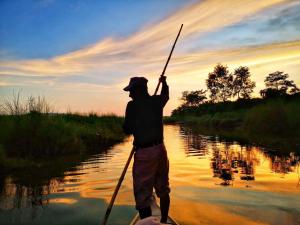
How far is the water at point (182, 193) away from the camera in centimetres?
751

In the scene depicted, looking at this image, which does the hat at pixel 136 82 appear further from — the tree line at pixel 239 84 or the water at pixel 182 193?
the tree line at pixel 239 84

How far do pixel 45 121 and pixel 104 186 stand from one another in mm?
6620

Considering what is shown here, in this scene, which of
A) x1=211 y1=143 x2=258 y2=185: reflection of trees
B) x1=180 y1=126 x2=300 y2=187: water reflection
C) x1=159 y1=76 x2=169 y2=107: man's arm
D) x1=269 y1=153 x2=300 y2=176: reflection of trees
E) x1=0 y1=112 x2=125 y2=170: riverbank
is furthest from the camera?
x1=0 y1=112 x2=125 y2=170: riverbank

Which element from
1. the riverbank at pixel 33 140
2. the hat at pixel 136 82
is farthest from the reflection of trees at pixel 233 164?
the riverbank at pixel 33 140

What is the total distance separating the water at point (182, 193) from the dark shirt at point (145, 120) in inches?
85.1

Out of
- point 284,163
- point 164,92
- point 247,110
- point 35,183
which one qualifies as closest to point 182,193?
point 164,92

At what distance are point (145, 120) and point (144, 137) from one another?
0.87ft

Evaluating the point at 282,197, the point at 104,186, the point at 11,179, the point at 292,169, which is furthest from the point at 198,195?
the point at 11,179

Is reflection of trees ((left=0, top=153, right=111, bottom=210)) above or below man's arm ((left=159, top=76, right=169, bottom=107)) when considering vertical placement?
below

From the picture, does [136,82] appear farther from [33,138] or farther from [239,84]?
[239,84]

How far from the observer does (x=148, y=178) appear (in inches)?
233

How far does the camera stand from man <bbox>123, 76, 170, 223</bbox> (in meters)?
5.88

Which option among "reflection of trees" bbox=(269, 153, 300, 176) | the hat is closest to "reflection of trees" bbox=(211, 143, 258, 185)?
"reflection of trees" bbox=(269, 153, 300, 176)

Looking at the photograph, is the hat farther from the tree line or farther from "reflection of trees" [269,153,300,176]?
the tree line
